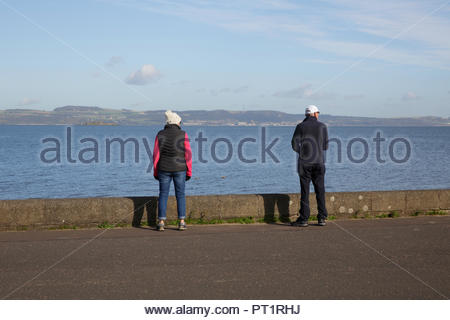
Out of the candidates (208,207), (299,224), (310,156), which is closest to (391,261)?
(299,224)

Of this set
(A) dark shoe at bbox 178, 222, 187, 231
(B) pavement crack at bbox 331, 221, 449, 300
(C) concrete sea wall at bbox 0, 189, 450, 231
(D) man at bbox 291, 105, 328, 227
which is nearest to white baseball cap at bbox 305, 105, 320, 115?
(D) man at bbox 291, 105, 328, 227

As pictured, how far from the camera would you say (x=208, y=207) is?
29.9 feet

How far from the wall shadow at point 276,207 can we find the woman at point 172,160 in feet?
5.33

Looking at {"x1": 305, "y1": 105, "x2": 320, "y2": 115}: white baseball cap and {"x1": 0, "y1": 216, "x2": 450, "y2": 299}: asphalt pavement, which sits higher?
{"x1": 305, "y1": 105, "x2": 320, "y2": 115}: white baseball cap

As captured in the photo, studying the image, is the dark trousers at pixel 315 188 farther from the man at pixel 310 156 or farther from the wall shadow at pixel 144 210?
the wall shadow at pixel 144 210

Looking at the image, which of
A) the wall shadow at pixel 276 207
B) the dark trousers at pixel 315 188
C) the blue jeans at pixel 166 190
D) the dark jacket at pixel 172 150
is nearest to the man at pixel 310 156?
the dark trousers at pixel 315 188

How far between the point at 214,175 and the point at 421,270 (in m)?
33.9

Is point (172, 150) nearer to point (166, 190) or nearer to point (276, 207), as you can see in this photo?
point (166, 190)

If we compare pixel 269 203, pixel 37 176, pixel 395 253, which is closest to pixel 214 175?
pixel 37 176

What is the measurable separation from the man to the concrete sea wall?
597 mm

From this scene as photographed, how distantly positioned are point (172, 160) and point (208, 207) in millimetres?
1241

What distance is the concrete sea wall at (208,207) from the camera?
861cm

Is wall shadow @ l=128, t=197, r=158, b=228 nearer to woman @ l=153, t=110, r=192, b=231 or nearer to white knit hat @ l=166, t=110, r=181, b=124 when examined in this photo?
woman @ l=153, t=110, r=192, b=231

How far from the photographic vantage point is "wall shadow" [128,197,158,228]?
29.0 feet
